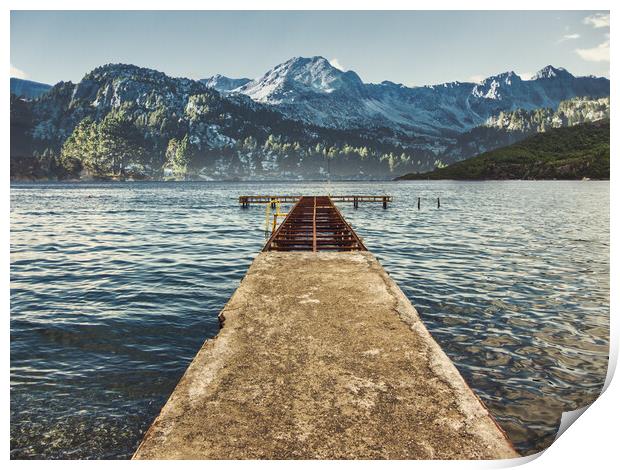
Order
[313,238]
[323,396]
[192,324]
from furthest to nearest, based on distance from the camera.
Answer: [313,238] < [192,324] < [323,396]

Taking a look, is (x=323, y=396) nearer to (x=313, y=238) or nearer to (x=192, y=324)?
(x=192, y=324)

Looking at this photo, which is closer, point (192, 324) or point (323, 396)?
point (323, 396)

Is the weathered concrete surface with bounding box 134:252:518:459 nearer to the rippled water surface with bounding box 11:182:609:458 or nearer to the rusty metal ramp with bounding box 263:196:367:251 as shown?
the rippled water surface with bounding box 11:182:609:458

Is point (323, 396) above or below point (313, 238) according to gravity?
below

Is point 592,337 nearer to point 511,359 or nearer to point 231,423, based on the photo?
point 511,359

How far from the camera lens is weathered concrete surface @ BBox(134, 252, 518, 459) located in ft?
15.0

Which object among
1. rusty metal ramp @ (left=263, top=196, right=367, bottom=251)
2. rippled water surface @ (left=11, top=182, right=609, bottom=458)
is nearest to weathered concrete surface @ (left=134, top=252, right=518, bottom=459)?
rippled water surface @ (left=11, top=182, right=609, bottom=458)

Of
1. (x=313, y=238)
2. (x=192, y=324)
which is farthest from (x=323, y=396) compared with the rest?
(x=313, y=238)

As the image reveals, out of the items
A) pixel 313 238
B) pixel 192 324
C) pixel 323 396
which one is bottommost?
pixel 192 324

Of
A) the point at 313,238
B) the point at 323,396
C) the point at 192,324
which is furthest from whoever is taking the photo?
the point at 313,238

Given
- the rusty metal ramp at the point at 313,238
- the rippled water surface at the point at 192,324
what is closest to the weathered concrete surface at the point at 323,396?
the rippled water surface at the point at 192,324

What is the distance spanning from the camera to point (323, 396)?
218 inches

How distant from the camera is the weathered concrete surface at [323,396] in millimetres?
4562

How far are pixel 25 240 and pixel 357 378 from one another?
35721 millimetres
